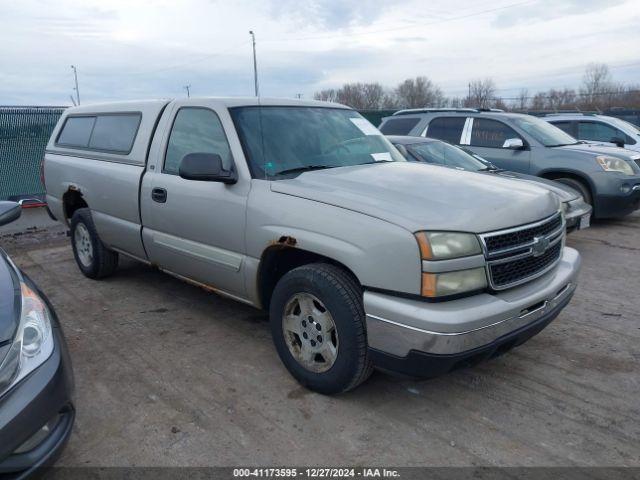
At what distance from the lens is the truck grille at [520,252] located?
2.88 meters

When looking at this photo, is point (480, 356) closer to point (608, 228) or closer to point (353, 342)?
point (353, 342)

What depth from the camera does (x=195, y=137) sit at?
421cm

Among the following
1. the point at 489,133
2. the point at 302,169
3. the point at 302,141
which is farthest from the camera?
the point at 489,133

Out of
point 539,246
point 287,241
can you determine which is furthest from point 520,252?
point 287,241

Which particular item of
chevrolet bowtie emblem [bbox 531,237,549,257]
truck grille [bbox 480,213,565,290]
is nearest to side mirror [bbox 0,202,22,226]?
truck grille [bbox 480,213,565,290]

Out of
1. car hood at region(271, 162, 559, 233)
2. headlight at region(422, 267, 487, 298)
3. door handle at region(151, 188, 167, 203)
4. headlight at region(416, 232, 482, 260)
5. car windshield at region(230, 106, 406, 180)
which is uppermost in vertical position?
car windshield at region(230, 106, 406, 180)

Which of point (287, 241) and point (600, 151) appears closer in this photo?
point (287, 241)

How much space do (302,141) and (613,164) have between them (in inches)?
238

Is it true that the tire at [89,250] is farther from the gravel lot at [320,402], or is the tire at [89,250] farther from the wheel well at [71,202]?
the gravel lot at [320,402]

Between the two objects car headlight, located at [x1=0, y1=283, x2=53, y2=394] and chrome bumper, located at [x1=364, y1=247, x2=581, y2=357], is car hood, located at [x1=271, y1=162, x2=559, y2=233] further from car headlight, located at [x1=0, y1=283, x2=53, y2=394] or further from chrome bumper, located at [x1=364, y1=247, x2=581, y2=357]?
car headlight, located at [x1=0, y1=283, x2=53, y2=394]

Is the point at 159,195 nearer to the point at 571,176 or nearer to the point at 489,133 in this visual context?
the point at 489,133

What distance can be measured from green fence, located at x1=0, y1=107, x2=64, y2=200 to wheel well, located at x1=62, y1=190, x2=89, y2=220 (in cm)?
372

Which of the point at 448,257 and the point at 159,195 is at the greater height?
the point at 159,195

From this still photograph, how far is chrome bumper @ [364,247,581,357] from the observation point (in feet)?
8.73
